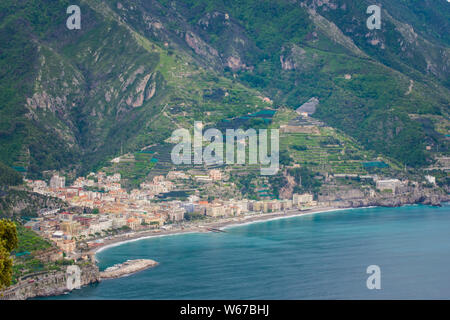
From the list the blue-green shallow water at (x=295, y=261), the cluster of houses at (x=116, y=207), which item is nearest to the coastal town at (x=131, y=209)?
the cluster of houses at (x=116, y=207)

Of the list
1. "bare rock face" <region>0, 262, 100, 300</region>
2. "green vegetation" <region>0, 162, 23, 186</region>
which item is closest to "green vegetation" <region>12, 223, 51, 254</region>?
"bare rock face" <region>0, 262, 100, 300</region>

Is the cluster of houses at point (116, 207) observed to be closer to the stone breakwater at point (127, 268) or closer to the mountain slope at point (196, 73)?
the stone breakwater at point (127, 268)

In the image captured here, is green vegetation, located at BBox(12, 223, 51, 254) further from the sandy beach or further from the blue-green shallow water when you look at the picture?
the sandy beach

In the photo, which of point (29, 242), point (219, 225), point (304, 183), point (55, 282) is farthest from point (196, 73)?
point (55, 282)

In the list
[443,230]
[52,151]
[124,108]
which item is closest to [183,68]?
[124,108]

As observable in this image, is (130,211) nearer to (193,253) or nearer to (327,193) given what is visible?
(193,253)

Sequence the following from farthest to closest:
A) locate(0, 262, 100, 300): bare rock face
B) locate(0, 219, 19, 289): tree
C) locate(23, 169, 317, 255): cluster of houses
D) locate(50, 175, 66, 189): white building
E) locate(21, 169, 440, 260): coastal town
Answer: locate(50, 175, 66, 189): white building
locate(23, 169, 317, 255): cluster of houses
locate(21, 169, 440, 260): coastal town
locate(0, 262, 100, 300): bare rock face
locate(0, 219, 19, 289): tree
